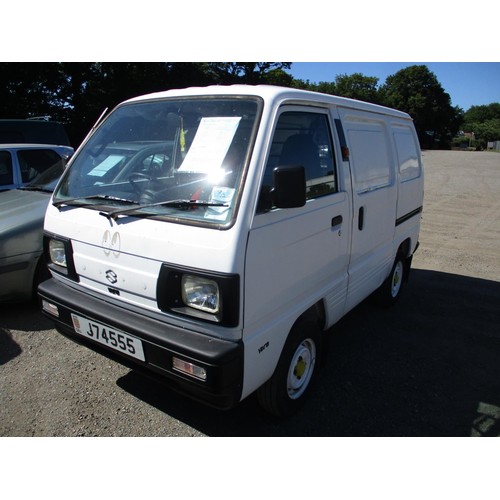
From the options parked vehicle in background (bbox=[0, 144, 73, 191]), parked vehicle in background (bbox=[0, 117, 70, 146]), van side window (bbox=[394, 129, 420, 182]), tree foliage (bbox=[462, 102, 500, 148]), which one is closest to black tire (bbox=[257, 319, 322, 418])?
van side window (bbox=[394, 129, 420, 182])

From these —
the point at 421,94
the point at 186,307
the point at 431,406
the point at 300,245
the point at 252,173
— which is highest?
the point at 421,94

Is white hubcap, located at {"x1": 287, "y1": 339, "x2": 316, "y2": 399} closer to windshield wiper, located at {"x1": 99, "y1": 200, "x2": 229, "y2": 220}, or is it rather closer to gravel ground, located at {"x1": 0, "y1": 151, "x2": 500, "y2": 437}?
gravel ground, located at {"x1": 0, "y1": 151, "x2": 500, "y2": 437}

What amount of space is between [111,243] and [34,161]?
4287 millimetres

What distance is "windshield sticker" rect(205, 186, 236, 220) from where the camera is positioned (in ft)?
6.75

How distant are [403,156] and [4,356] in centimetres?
439

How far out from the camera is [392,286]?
4.46 metres

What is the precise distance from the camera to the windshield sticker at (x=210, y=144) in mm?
2246

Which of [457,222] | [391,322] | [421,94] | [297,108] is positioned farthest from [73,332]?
[421,94]

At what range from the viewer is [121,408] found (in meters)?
2.72

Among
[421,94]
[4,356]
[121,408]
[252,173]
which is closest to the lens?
[252,173]

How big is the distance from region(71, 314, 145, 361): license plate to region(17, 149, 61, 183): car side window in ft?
13.0

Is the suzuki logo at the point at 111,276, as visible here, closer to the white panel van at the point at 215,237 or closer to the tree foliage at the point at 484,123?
the white panel van at the point at 215,237

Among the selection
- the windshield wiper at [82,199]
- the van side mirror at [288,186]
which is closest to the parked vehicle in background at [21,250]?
the windshield wiper at [82,199]

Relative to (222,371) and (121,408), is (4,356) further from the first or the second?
(222,371)
